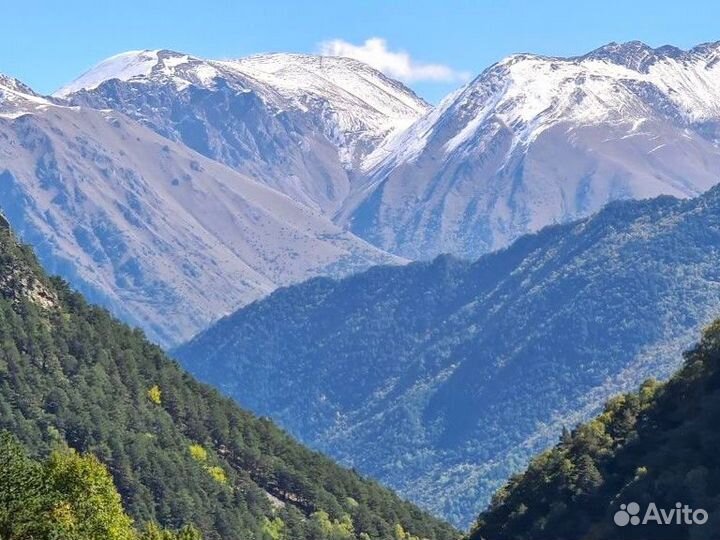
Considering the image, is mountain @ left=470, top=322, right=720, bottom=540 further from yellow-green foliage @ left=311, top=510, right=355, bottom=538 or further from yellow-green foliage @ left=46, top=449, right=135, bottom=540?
yellow-green foliage @ left=311, top=510, right=355, bottom=538

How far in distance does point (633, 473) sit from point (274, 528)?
65886 millimetres

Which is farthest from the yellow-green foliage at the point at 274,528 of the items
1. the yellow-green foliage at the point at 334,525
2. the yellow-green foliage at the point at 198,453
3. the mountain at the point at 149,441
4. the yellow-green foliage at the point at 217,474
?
the yellow-green foliage at the point at 198,453

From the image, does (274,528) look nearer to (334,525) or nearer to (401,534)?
(334,525)

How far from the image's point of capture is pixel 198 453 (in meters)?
183

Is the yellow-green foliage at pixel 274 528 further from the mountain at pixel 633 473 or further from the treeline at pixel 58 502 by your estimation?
the treeline at pixel 58 502

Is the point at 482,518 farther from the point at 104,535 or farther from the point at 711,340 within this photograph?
the point at 104,535

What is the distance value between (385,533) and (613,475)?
7199 cm

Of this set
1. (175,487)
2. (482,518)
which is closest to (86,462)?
(482,518)

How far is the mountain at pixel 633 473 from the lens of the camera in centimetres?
10381

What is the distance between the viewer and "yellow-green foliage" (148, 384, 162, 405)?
194163 mm

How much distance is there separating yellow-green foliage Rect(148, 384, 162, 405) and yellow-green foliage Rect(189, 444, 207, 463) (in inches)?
430

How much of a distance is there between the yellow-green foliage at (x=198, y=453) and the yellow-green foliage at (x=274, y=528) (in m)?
11.3

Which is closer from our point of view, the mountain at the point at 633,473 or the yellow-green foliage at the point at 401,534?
the mountain at the point at 633,473

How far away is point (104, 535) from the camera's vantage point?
3250 inches
